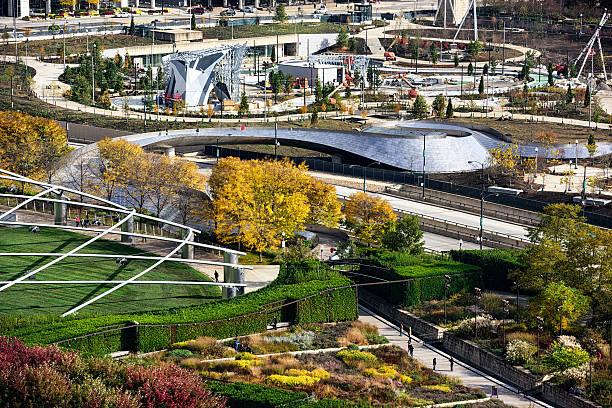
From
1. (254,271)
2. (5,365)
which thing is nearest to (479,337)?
(254,271)

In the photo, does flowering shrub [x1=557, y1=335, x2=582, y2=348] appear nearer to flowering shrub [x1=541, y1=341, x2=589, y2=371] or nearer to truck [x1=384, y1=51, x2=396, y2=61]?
flowering shrub [x1=541, y1=341, x2=589, y2=371]

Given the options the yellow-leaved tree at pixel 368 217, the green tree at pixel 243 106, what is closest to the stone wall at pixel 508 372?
the yellow-leaved tree at pixel 368 217

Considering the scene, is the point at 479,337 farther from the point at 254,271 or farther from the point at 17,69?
the point at 17,69

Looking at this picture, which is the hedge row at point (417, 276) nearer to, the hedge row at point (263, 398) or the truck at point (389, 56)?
the hedge row at point (263, 398)

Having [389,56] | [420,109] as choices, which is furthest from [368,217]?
[389,56]

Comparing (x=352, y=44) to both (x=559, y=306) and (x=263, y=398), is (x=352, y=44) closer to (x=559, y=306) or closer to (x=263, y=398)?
(x=559, y=306)
